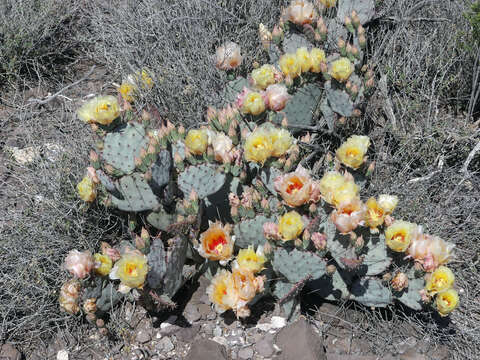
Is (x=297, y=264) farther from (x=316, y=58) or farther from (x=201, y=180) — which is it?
(x=316, y=58)

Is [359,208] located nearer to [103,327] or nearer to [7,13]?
[103,327]

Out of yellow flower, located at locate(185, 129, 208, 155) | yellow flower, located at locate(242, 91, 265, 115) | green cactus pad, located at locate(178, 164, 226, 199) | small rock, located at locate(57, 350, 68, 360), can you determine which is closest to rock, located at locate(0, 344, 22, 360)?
small rock, located at locate(57, 350, 68, 360)

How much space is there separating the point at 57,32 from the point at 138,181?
6.74 feet

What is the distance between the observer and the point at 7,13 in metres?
3.50

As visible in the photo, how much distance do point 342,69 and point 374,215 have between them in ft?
2.44

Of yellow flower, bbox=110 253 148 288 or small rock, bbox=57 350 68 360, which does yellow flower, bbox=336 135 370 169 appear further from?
small rock, bbox=57 350 68 360

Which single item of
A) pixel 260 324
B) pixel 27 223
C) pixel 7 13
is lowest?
pixel 260 324

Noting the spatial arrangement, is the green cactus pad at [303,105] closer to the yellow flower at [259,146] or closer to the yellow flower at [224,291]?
the yellow flower at [259,146]

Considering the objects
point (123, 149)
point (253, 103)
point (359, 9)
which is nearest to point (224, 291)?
point (123, 149)

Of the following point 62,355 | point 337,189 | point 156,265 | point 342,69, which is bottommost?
point 62,355

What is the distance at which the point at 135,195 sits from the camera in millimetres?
1994

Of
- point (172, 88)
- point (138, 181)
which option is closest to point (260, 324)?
point (138, 181)

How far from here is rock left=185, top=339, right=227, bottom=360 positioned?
1.89 metres

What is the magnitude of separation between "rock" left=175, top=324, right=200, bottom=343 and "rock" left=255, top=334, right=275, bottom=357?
25cm
